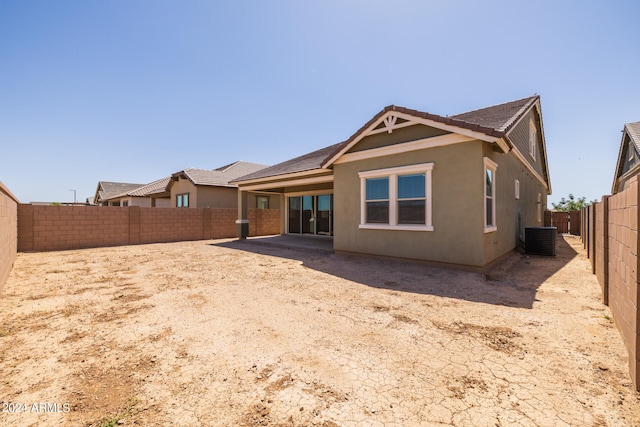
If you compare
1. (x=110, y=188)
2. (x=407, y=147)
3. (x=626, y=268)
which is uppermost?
(x=110, y=188)

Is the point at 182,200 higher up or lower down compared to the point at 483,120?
lower down

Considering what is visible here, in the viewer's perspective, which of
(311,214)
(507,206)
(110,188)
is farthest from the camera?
(110,188)

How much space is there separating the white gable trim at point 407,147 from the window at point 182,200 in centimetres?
Answer: 1435

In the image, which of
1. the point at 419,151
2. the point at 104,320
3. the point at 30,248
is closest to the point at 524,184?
the point at 419,151

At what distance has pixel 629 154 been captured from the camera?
16.1 meters

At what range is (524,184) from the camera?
11.4 meters

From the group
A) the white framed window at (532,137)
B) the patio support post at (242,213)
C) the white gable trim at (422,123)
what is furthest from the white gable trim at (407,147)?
the white framed window at (532,137)

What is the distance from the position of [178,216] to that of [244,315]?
12.7 m

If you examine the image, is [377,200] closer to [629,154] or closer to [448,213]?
[448,213]

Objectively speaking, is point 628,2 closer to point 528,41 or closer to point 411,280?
point 528,41

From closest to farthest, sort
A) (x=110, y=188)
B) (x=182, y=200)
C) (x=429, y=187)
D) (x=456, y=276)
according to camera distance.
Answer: (x=456, y=276)
(x=429, y=187)
(x=182, y=200)
(x=110, y=188)

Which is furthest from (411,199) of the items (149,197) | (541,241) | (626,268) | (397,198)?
(149,197)

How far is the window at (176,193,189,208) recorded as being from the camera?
62.9 feet

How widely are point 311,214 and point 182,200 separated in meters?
10.7
